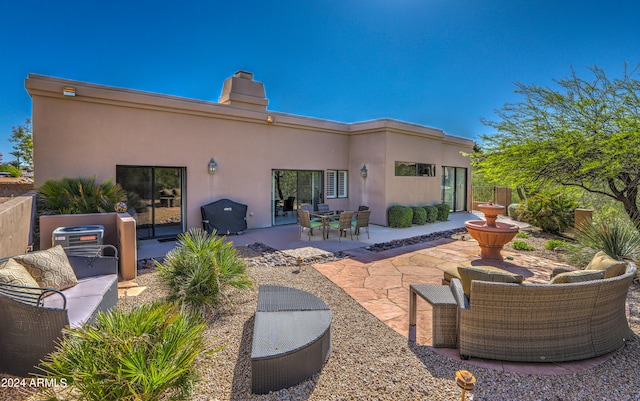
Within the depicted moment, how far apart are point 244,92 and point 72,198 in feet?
29.4

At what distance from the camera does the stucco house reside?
820 cm

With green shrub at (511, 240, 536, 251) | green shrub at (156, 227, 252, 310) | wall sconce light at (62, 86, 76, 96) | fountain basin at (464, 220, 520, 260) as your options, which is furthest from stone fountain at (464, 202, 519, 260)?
wall sconce light at (62, 86, 76, 96)

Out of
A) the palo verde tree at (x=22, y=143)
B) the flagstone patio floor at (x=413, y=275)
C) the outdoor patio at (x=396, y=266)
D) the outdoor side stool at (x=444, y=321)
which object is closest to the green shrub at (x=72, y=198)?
the outdoor patio at (x=396, y=266)

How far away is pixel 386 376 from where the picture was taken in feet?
9.70

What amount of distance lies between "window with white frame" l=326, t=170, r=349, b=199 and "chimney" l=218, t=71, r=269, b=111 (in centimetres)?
490

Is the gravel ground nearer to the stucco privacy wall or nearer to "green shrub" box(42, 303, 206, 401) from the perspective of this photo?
"green shrub" box(42, 303, 206, 401)

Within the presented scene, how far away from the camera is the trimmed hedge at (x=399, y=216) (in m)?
12.0

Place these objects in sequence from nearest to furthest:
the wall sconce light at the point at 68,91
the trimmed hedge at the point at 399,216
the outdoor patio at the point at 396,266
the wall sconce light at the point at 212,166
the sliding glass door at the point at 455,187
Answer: the outdoor patio at the point at 396,266, the wall sconce light at the point at 68,91, the wall sconce light at the point at 212,166, the trimmed hedge at the point at 399,216, the sliding glass door at the point at 455,187

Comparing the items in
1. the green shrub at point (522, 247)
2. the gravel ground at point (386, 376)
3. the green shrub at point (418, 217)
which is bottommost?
the gravel ground at point (386, 376)

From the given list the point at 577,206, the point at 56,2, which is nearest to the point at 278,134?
the point at 56,2

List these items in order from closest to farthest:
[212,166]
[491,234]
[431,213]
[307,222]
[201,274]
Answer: [201,274]
[491,234]
[307,222]
[212,166]
[431,213]

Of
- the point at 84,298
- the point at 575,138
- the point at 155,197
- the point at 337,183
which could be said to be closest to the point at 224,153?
the point at 155,197

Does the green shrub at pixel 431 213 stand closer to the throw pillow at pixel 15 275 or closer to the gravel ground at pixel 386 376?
the gravel ground at pixel 386 376

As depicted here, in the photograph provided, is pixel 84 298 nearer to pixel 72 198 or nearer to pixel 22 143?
pixel 72 198
